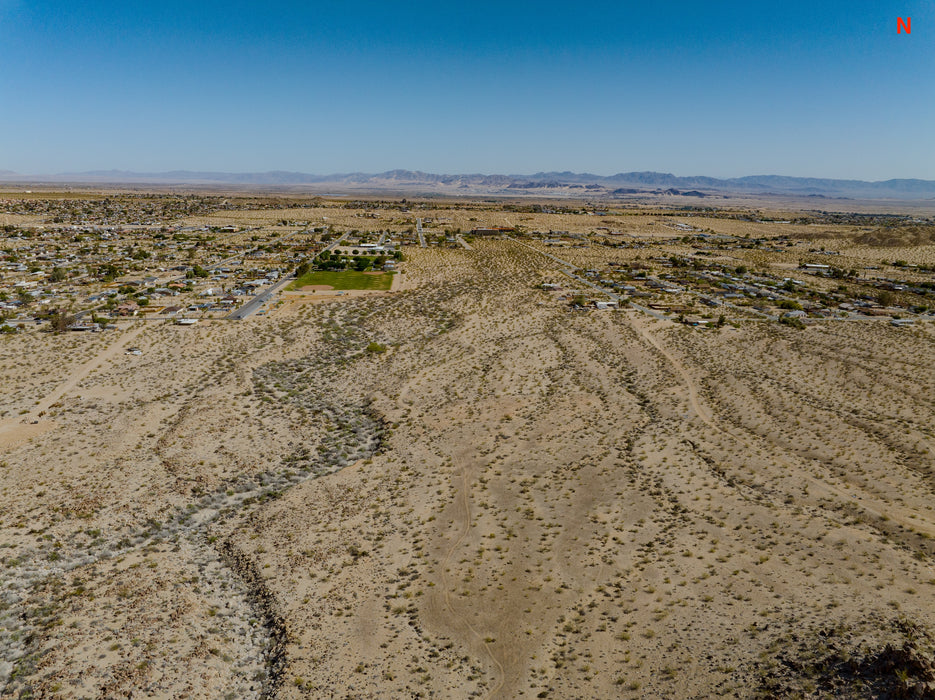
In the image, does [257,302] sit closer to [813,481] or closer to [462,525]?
[462,525]

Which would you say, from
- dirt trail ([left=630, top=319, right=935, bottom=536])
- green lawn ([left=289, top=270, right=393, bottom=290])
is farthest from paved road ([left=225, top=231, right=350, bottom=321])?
dirt trail ([left=630, top=319, right=935, bottom=536])

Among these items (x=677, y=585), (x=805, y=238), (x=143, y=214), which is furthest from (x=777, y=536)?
(x=143, y=214)

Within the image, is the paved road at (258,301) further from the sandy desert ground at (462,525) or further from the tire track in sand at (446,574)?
the tire track in sand at (446,574)

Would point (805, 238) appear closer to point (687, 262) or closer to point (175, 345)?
point (687, 262)

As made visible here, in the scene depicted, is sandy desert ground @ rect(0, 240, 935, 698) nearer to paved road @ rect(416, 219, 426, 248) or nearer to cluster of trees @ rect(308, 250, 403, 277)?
cluster of trees @ rect(308, 250, 403, 277)

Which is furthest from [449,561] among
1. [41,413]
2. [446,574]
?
[41,413]

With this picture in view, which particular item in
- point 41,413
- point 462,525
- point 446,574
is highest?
point 41,413

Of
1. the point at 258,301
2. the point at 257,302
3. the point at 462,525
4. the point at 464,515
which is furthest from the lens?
the point at 258,301
